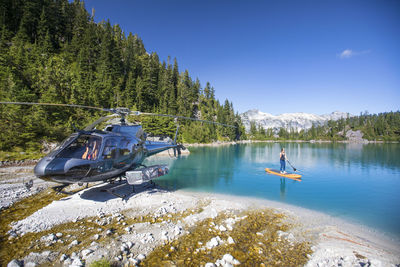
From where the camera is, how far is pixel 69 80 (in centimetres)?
3164

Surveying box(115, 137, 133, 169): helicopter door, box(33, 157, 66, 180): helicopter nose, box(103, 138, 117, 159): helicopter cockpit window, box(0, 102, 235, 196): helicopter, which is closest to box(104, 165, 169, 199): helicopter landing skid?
box(0, 102, 235, 196): helicopter

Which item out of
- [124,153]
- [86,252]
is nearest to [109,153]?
[124,153]

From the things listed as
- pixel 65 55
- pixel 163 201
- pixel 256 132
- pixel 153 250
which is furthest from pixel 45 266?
pixel 256 132

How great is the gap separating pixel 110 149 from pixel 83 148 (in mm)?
972

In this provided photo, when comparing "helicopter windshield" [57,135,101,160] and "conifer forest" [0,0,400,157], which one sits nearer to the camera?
"helicopter windshield" [57,135,101,160]

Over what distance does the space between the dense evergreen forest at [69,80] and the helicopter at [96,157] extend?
1415 mm

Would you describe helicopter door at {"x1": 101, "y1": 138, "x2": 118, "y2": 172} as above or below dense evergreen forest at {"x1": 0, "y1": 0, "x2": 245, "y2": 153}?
below

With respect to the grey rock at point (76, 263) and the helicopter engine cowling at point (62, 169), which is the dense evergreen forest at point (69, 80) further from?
the grey rock at point (76, 263)

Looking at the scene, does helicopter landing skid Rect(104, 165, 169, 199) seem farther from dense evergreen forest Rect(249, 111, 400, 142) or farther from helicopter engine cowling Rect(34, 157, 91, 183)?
dense evergreen forest Rect(249, 111, 400, 142)

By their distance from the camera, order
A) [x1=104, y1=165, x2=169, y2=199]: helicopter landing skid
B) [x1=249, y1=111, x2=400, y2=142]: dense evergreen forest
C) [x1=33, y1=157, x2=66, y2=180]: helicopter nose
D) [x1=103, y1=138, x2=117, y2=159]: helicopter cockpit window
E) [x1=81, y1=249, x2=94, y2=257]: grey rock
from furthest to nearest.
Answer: [x1=249, y1=111, x2=400, y2=142]: dense evergreen forest → [x1=104, y1=165, x2=169, y2=199]: helicopter landing skid → [x1=103, y1=138, x2=117, y2=159]: helicopter cockpit window → [x1=33, y1=157, x2=66, y2=180]: helicopter nose → [x1=81, y1=249, x2=94, y2=257]: grey rock

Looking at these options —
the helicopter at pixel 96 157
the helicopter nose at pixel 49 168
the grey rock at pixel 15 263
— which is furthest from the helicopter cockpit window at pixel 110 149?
the grey rock at pixel 15 263

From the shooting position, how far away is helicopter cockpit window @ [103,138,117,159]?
7.06 m

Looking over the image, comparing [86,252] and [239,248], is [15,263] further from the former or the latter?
[239,248]

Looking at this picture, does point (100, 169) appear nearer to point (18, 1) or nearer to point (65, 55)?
point (65, 55)
